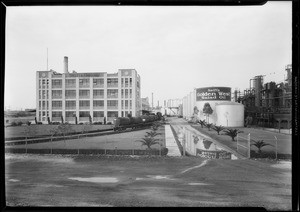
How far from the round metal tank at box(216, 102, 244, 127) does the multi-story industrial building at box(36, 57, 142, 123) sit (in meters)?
7.83

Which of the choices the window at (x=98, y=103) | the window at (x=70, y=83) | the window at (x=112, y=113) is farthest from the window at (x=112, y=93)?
the window at (x=70, y=83)

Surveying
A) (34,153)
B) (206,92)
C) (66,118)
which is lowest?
(34,153)

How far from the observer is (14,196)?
23.0 feet

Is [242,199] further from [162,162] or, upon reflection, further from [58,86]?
[58,86]

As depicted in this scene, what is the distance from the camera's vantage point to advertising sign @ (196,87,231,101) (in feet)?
55.0

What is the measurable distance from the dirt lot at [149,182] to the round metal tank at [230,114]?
7.30m

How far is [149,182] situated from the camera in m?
8.28

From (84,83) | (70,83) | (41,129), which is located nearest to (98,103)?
(84,83)

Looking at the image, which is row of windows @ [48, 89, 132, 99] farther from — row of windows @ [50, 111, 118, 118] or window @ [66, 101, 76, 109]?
row of windows @ [50, 111, 118, 118]

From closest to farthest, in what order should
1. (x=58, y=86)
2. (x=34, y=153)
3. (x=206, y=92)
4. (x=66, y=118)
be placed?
(x=34, y=153) → (x=206, y=92) → (x=58, y=86) → (x=66, y=118)

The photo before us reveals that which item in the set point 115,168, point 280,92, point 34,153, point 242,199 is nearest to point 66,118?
point 34,153

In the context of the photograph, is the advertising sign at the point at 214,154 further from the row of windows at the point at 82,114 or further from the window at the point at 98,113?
the window at the point at 98,113

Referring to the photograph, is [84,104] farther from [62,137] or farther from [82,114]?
[62,137]

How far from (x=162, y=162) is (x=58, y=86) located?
42.3 ft
